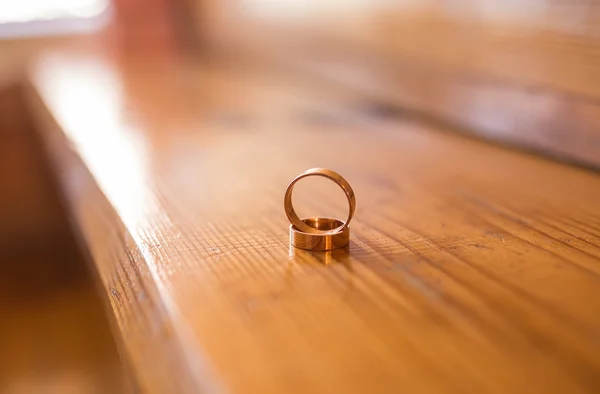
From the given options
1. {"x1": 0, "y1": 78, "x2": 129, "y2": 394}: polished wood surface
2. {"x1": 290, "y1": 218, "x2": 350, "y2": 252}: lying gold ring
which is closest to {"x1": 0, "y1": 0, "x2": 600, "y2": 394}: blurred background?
{"x1": 0, "y1": 78, "x2": 129, "y2": 394}: polished wood surface

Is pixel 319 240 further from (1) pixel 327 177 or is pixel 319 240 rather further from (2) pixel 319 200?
(2) pixel 319 200

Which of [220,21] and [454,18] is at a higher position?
[454,18]

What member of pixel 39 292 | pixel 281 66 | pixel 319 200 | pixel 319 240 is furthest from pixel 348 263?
pixel 39 292

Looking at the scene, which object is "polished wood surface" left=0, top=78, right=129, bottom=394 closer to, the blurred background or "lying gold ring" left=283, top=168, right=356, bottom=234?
the blurred background

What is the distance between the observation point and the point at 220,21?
2.50 metres

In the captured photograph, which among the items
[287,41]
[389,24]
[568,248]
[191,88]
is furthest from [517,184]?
[287,41]

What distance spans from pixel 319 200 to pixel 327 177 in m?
0.17

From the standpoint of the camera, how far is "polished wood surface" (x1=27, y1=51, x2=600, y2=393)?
381 mm

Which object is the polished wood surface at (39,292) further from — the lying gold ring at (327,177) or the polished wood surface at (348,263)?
the lying gold ring at (327,177)

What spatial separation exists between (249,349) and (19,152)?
2.26 metres

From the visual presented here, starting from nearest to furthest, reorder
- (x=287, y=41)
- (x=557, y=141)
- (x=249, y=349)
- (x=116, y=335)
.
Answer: (x=249, y=349) → (x=116, y=335) → (x=557, y=141) → (x=287, y=41)

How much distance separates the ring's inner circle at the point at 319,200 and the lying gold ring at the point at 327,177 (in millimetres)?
60

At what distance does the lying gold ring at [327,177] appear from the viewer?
21.6 inches

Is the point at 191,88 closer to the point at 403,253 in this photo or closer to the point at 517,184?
the point at 517,184
